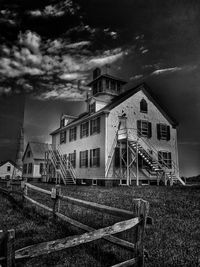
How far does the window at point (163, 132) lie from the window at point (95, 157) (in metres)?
7.10

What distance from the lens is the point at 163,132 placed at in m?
25.3

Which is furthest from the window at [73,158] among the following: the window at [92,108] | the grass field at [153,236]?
the grass field at [153,236]

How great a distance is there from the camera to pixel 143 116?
960 inches

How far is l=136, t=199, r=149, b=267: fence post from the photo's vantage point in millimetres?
3828

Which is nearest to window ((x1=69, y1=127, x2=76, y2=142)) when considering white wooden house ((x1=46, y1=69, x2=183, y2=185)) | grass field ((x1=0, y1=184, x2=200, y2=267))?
white wooden house ((x1=46, y1=69, x2=183, y2=185))

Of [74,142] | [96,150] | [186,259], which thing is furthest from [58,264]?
[74,142]

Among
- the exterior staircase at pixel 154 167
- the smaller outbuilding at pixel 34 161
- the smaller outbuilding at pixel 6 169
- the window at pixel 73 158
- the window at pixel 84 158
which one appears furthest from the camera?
the smaller outbuilding at pixel 6 169

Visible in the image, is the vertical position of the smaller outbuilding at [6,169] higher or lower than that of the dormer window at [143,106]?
lower

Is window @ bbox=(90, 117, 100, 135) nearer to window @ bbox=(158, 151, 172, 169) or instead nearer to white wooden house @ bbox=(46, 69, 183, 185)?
white wooden house @ bbox=(46, 69, 183, 185)

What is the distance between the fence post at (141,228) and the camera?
383 centimetres

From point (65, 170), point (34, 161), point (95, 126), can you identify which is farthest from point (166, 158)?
point (34, 161)

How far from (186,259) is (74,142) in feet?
76.2

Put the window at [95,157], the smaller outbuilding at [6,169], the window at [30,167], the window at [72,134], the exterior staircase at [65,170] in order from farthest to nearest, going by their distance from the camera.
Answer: the smaller outbuilding at [6,169] < the window at [30,167] < the window at [72,134] < the exterior staircase at [65,170] < the window at [95,157]

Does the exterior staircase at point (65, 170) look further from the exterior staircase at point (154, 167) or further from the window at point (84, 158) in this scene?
the exterior staircase at point (154, 167)
